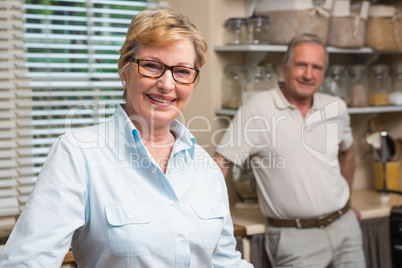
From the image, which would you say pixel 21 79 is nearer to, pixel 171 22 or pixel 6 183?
pixel 6 183

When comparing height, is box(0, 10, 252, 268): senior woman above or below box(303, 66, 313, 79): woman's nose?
below

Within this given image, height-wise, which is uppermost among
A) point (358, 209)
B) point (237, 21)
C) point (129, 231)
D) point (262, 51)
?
point (237, 21)

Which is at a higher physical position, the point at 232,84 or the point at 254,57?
the point at 254,57

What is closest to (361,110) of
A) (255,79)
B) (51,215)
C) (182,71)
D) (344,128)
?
→ (344,128)

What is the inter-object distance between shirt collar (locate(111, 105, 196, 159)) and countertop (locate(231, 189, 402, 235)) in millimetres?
976

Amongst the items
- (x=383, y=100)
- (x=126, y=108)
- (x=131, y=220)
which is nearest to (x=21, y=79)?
(x=126, y=108)

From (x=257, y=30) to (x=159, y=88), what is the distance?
1.36 metres

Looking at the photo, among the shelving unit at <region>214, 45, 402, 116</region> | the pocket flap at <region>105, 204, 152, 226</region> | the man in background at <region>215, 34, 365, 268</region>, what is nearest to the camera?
the pocket flap at <region>105, 204, 152, 226</region>

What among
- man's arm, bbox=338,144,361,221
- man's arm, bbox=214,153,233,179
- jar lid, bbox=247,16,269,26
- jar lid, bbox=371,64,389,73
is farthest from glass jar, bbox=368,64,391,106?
man's arm, bbox=214,153,233,179

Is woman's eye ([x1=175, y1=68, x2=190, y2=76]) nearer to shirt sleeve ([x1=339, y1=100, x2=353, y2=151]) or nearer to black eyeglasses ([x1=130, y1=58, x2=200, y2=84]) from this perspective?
black eyeglasses ([x1=130, y1=58, x2=200, y2=84])

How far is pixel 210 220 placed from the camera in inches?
53.0

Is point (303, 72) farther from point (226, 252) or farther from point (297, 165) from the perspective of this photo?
point (226, 252)

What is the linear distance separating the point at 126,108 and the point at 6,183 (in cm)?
121

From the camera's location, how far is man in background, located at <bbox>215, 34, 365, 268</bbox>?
227 cm
